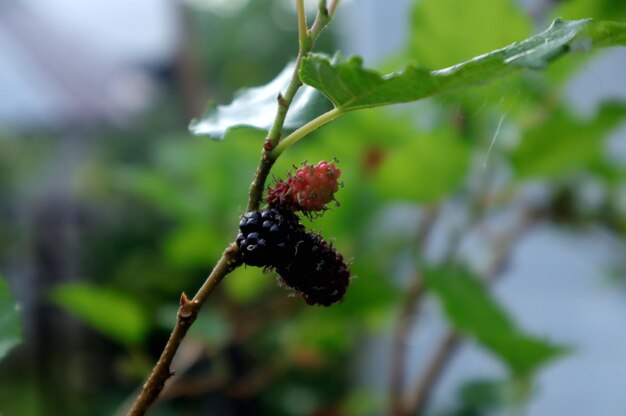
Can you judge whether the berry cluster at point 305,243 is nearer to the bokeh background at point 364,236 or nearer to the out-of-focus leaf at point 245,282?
the bokeh background at point 364,236

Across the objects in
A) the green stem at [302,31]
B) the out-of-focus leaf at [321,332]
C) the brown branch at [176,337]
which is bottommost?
the brown branch at [176,337]

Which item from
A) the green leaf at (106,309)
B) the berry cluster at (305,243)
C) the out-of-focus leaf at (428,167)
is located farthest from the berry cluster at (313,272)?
the green leaf at (106,309)

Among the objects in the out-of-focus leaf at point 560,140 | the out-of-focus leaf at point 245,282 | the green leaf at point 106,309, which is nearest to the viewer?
the out-of-focus leaf at point 560,140

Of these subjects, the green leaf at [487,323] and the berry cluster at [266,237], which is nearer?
the berry cluster at [266,237]

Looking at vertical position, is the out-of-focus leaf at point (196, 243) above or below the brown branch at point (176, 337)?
above

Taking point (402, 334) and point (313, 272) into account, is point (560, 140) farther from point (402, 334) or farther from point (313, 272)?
point (313, 272)

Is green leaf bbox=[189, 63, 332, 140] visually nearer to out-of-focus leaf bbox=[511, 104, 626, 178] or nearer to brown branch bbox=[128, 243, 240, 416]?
brown branch bbox=[128, 243, 240, 416]

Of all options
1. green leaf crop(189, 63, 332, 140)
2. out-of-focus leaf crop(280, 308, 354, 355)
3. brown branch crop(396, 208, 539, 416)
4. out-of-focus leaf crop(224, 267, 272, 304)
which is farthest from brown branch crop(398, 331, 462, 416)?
green leaf crop(189, 63, 332, 140)

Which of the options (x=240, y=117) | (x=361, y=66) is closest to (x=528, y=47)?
(x=361, y=66)
